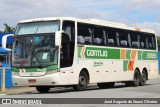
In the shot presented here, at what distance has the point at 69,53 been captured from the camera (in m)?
21.3

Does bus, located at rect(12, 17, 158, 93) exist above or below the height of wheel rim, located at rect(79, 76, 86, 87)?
above

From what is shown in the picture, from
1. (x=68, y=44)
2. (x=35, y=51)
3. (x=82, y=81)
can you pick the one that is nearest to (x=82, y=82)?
(x=82, y=81)

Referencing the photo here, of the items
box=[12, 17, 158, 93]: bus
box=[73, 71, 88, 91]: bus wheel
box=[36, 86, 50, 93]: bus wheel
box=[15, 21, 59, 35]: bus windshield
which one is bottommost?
box=[36, 86, 50, 93]: bus wheel

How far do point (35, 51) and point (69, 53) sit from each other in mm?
1598

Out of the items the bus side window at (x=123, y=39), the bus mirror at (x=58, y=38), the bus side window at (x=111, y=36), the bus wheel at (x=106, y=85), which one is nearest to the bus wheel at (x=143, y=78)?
the bus wheel at (x=106, y=85)

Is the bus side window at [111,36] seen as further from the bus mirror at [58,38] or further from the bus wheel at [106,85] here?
the bus mirror at [58,38]

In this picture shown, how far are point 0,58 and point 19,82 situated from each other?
82.7ft

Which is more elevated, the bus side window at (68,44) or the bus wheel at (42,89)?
the bus side window at (68,44)

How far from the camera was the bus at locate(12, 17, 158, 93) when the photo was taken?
20.6m

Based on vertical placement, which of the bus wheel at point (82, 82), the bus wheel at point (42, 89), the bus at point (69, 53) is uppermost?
the bus at point (69, 53)

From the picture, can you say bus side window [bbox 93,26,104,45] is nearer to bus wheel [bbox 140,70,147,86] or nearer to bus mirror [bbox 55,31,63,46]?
bus mirror [bbox 55,31,63,46]

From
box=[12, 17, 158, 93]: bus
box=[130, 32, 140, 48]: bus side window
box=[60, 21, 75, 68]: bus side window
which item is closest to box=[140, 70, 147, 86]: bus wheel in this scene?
box=[12, 17, 158, 93]: bus

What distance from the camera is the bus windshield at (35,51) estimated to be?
20.6m

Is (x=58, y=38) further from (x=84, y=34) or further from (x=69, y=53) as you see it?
(x=84, y=34)
